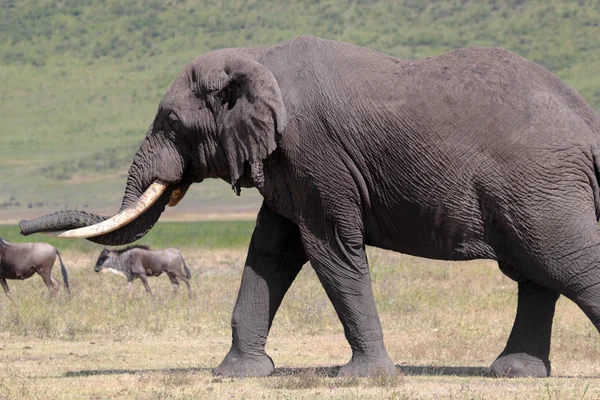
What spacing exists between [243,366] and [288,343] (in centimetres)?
328

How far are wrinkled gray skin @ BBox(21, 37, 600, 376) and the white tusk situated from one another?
0.11 m

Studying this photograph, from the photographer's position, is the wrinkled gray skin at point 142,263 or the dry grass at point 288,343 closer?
the dry grass at point 288,343

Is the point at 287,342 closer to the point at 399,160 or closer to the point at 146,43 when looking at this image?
the point at 399,160

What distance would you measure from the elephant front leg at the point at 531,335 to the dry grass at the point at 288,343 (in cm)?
24

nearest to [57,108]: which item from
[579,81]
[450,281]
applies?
[579,81]

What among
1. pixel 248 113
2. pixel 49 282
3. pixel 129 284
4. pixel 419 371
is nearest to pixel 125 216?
pixel 248 113

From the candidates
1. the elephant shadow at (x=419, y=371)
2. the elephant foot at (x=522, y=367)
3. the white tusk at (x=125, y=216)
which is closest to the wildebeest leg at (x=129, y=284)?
the elephant shadow at (x=419, y=371)

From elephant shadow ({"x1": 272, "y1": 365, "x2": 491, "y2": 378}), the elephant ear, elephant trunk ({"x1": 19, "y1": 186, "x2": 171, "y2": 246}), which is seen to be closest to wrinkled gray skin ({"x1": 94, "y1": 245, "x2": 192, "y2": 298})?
elephant shadow ({"x1": 272, "y1": 365, "x2": 491, "y2": 378})

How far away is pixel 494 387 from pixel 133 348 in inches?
208

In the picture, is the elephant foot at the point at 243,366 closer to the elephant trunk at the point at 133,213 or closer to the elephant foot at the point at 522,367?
the elephant trunk at the point at 133,213

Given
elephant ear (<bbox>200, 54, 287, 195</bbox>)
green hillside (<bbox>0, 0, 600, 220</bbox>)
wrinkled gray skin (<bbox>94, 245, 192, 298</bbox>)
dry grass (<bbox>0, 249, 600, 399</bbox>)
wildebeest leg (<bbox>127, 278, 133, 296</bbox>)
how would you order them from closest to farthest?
dry grass (<bbox>0, 249, 600, 399</bbox>), elephant ear (<bbox>200, 54, 287, 195</bbox>), wildebeest leg (<bbox>127, 278, 133, 296</bbox>), wrinkled gray skin (<bbox>94, 245, 192, 298</bbox>), green hillside (<bbox>0, 0, 600, 220</bbox>)

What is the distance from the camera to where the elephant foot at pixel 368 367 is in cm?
1120

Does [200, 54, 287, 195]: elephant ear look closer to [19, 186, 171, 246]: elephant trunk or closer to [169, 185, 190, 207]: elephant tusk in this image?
[169, 185, 190, 207]: elephant tusk

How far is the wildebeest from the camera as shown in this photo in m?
20.5
